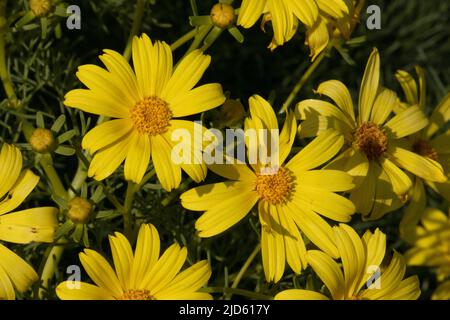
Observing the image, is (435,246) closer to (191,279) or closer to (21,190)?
(191,279)

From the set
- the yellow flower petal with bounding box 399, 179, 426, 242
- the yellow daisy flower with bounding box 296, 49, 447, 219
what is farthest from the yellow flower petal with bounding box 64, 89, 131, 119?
the yellow flower petal with bounding box 399, 179, 426, 242

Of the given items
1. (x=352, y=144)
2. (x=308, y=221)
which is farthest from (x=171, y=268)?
(x=352, y=144)

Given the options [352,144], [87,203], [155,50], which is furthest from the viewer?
[352,144]

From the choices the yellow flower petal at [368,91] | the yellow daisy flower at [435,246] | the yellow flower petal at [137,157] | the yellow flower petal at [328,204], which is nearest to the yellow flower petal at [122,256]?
the yellow flower petal at [137,157]

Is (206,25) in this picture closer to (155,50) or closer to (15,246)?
(155,50)

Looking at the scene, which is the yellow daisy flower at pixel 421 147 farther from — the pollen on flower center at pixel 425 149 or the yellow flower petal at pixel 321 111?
the yellow flower petal at pixel 321 111

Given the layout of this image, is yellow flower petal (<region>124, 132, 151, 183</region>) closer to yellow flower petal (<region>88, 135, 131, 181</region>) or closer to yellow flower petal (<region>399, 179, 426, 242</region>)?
yellow flower petal (<region>88, 135, 131, 181</region>)

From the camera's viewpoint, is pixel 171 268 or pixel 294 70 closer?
pixel 171 268
